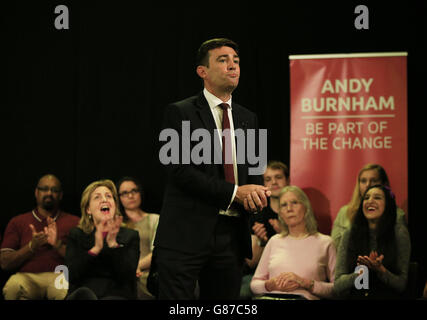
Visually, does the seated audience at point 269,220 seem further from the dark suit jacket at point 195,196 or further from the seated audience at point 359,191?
the dark suit jacket at point 195,196

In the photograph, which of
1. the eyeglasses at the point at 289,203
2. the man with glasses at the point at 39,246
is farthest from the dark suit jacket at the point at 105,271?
the eyeglasses at the point at 289,203

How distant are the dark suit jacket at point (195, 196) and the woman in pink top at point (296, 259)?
223 centimetres

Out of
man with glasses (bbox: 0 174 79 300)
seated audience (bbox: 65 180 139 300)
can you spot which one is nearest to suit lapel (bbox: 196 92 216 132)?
seated audience (bbox: 65 180 139 300)

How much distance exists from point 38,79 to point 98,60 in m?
A: 0.67

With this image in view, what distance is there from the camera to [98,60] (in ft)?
19.9

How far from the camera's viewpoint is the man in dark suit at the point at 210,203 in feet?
7.58

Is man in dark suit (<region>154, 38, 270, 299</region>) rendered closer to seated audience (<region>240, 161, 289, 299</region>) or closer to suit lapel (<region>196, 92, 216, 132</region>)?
suit lapel (<region>196, 92, 216, 132</region>)

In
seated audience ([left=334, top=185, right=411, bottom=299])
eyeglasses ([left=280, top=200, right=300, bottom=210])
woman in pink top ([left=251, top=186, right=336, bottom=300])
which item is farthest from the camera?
eyeglasses ([left=280, top=200, right=300, bottom=210])

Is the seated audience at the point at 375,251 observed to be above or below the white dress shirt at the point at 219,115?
below

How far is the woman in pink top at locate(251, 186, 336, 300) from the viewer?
453 cm

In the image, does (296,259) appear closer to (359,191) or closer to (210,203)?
(359,191)

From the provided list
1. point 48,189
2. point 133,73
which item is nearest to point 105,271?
point 48,189

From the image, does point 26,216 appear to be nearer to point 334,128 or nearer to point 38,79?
point 38,79

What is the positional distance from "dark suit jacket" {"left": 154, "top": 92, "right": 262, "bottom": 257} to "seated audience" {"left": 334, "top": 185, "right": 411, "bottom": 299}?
229 centimetres
